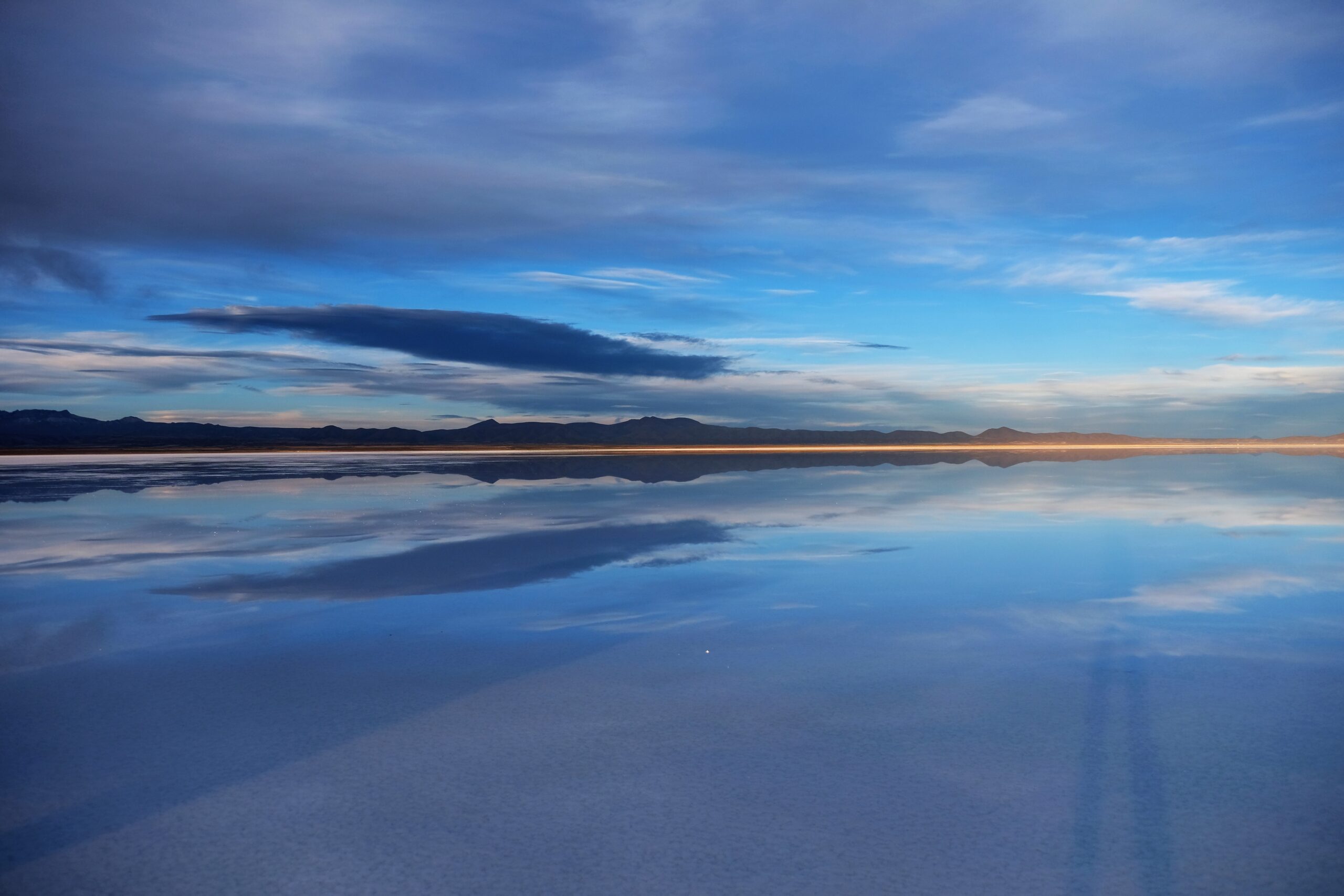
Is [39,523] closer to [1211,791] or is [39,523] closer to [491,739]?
[491,739]

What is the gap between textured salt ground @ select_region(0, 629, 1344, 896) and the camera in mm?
3311

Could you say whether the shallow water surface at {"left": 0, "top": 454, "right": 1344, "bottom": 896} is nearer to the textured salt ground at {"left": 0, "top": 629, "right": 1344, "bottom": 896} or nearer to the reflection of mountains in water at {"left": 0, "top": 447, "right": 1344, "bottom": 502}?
the textured salt ground at {"left": 0, "top": 629, "right": 1344, "bottom": 896}

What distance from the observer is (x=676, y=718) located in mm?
5059

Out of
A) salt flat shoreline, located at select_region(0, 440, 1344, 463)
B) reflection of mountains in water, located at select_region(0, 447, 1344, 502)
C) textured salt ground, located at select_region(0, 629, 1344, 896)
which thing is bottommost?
textured salt ground, located at select_region(0, 629, 1344, 896)

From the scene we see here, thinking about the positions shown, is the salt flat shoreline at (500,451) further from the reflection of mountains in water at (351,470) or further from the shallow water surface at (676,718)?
the shallow water surface at (676,718)

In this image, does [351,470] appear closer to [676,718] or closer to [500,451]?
[676,718]

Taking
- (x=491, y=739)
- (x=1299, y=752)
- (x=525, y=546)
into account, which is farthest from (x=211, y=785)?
(x=525, y=546)

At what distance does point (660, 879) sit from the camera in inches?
129

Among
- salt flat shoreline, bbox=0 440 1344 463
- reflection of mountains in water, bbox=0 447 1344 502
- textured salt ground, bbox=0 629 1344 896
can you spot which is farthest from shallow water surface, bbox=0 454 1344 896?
salt flat shoreline, bbox=0 440 1344 463

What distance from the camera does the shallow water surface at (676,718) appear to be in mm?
3434

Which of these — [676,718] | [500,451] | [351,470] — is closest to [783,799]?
[676,718]

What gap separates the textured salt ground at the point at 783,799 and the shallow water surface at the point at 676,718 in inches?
0.7

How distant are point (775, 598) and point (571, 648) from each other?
245 cm

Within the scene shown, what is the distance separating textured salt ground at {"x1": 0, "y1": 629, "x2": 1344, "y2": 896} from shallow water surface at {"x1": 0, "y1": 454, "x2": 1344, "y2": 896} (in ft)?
0.06
